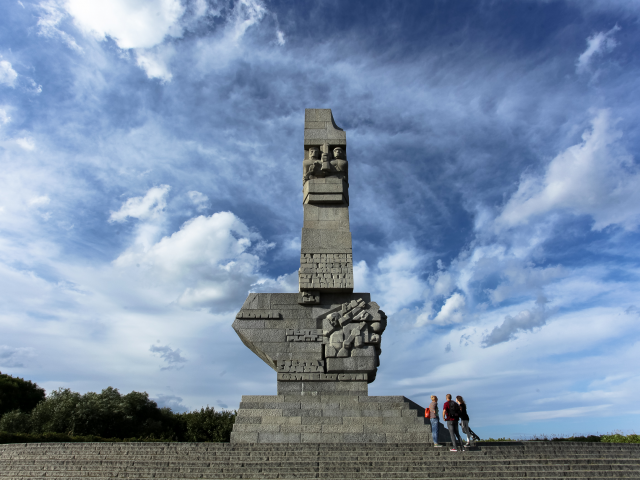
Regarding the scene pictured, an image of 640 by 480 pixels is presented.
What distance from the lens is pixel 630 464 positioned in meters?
9.12

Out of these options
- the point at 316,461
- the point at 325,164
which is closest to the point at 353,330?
the point at 316,461

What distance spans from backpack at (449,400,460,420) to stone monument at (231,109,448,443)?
1.77 metres

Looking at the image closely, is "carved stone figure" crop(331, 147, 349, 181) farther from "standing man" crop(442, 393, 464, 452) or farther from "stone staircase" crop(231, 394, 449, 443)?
"standing man" crop(442, 393, 464, 452)

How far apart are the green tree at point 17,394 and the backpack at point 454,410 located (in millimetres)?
26936

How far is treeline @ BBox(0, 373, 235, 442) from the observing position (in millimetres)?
23250

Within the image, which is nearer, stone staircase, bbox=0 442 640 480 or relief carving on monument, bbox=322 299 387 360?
stone staircase, bbox=0 442 640 480

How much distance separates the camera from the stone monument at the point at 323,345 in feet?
37.7

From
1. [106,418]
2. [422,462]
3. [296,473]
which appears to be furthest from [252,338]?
[106,418]

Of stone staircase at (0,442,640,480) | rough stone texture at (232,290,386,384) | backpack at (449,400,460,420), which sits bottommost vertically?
stone staircase at (0,442,640,480)

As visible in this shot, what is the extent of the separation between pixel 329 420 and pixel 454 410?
10.8 feet

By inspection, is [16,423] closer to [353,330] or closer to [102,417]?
[102,417]

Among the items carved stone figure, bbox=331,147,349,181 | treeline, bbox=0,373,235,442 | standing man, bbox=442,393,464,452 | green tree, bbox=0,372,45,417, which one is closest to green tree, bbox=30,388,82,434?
treeline, bbox=0,373,235,442

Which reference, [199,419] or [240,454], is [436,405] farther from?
[199,419]

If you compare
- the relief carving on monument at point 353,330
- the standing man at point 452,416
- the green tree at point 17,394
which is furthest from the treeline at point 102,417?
the standing man at point 452,416
